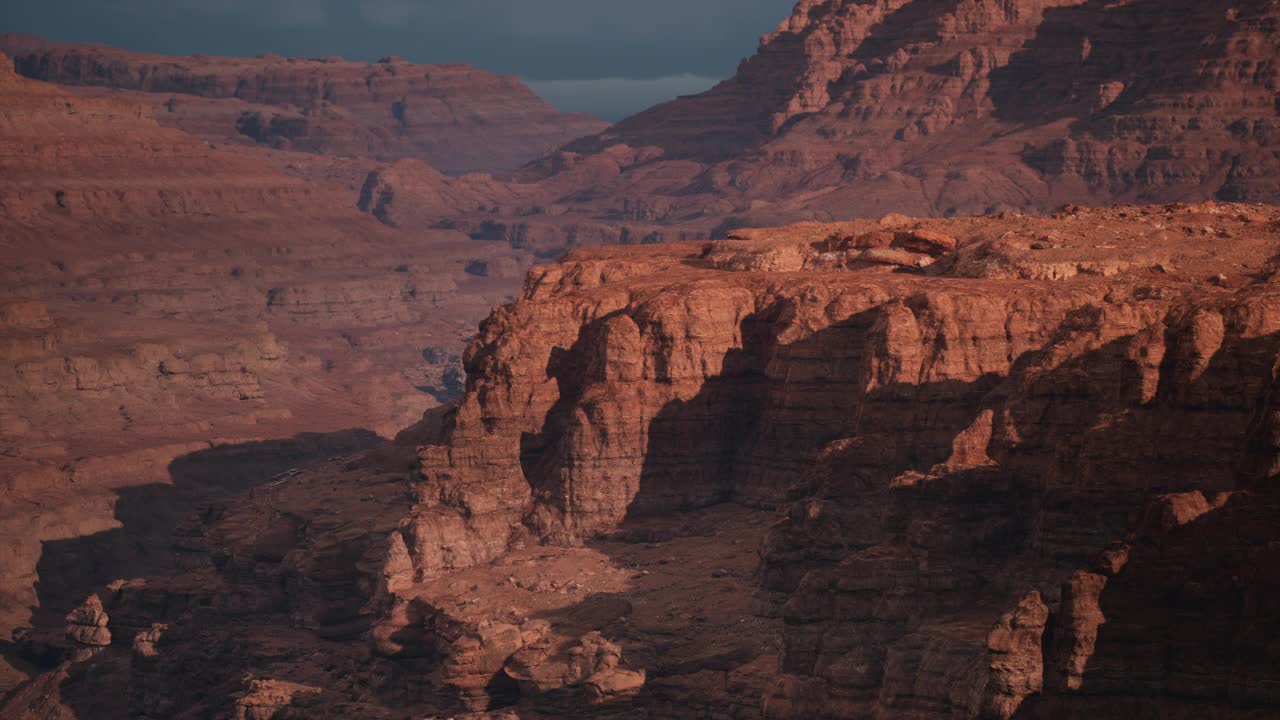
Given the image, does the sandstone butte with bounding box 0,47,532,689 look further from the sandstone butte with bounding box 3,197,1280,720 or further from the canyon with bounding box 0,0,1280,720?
the sandstone butte with bounding box 3,197,1280,720

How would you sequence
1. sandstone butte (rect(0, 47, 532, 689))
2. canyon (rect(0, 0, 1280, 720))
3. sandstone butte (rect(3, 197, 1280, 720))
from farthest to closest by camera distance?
1. sandstone butte (rect(0, 47, 532, 689))
2. canyon (rect(0, 0, 1280, 720))
3. sandstone butte (rect(3, 197, 1280, 720))

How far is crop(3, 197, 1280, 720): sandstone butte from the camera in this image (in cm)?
4056

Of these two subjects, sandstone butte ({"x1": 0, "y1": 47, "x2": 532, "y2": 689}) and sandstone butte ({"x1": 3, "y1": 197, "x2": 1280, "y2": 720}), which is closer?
sandstone butte ({"x1": 3, "y1": 197, "x2": 1280, "y2": 720})

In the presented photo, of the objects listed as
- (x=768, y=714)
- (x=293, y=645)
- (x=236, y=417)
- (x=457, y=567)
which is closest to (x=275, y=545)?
(x=293, y=645)

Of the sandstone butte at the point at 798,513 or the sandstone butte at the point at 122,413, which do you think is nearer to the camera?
the sandstone butte at the point at 798,513

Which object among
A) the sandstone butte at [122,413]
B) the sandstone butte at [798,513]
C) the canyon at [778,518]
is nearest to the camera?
the sandstone butte at [798,513]

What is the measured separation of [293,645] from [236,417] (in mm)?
71826

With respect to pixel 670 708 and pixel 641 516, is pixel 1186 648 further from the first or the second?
pixel 641 516

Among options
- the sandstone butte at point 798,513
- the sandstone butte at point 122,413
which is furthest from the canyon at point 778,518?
the sandstone butte at point 122,413

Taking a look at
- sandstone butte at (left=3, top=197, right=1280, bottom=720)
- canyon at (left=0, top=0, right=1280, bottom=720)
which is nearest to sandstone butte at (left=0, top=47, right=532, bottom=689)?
canyon at (left=0, top=0, right=1280, bottom=720)

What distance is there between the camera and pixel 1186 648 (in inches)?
1529

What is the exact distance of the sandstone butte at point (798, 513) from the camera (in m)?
40.6

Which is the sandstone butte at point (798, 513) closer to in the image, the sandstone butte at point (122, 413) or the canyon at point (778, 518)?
the canyon at point (778, 518)

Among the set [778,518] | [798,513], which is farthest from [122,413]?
[798,513]
